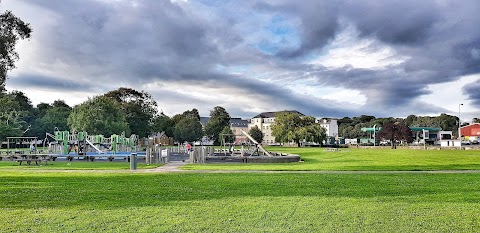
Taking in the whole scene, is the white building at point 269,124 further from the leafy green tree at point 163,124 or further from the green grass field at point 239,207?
the green grass field at point 239,207

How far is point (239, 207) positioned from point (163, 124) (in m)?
109

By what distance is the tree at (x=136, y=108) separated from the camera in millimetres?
90750

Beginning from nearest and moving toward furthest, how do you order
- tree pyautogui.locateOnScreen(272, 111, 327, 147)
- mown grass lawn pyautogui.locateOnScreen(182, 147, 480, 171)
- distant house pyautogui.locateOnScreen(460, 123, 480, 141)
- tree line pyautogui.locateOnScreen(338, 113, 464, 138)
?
mown grass lawn pyautogui.locateOnScreen(182, 147, 480, 171), tree pyautogui.locateOnScreen(272, 111, 327, 147), distant house pyautogui.locateOnScreen(460, 123, 480, 141), tree line pyautogui.locateOnScreen(338, 113, 464, 138)

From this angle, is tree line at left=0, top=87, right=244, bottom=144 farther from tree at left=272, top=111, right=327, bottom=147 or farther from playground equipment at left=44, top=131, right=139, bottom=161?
tree at left=272, top=111, right=327, bottom=147

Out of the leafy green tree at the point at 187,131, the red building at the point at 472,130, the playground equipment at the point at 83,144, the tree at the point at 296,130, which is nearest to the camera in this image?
the playground equipment at the point at 83,144

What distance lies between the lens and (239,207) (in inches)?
466

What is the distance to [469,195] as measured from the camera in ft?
48.0

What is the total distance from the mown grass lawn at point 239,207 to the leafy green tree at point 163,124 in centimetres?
8365

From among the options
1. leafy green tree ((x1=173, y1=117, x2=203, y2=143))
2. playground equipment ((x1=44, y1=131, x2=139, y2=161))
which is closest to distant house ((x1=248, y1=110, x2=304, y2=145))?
leafy green tree ((x1=173, y1=117, x2=203, y2=143))

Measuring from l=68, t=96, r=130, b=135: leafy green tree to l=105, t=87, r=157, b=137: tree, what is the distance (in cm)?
1451

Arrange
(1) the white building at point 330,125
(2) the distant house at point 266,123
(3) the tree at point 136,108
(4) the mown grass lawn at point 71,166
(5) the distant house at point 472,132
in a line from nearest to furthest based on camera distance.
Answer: (4) the mown grass lawn at point 71,166, (3) the tree at point 136,108, (5) the distant house at point 472,132, (2) the distant house at point 266,123, (1) the white building at point 330,125

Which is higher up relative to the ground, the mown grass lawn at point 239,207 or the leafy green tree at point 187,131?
the leafy green tree at point 187,131

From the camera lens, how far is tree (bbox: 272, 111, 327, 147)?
4176 inches

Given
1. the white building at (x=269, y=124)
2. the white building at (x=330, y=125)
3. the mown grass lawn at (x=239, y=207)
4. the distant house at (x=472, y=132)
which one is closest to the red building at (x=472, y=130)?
the distant house at (x=472, y=132)
